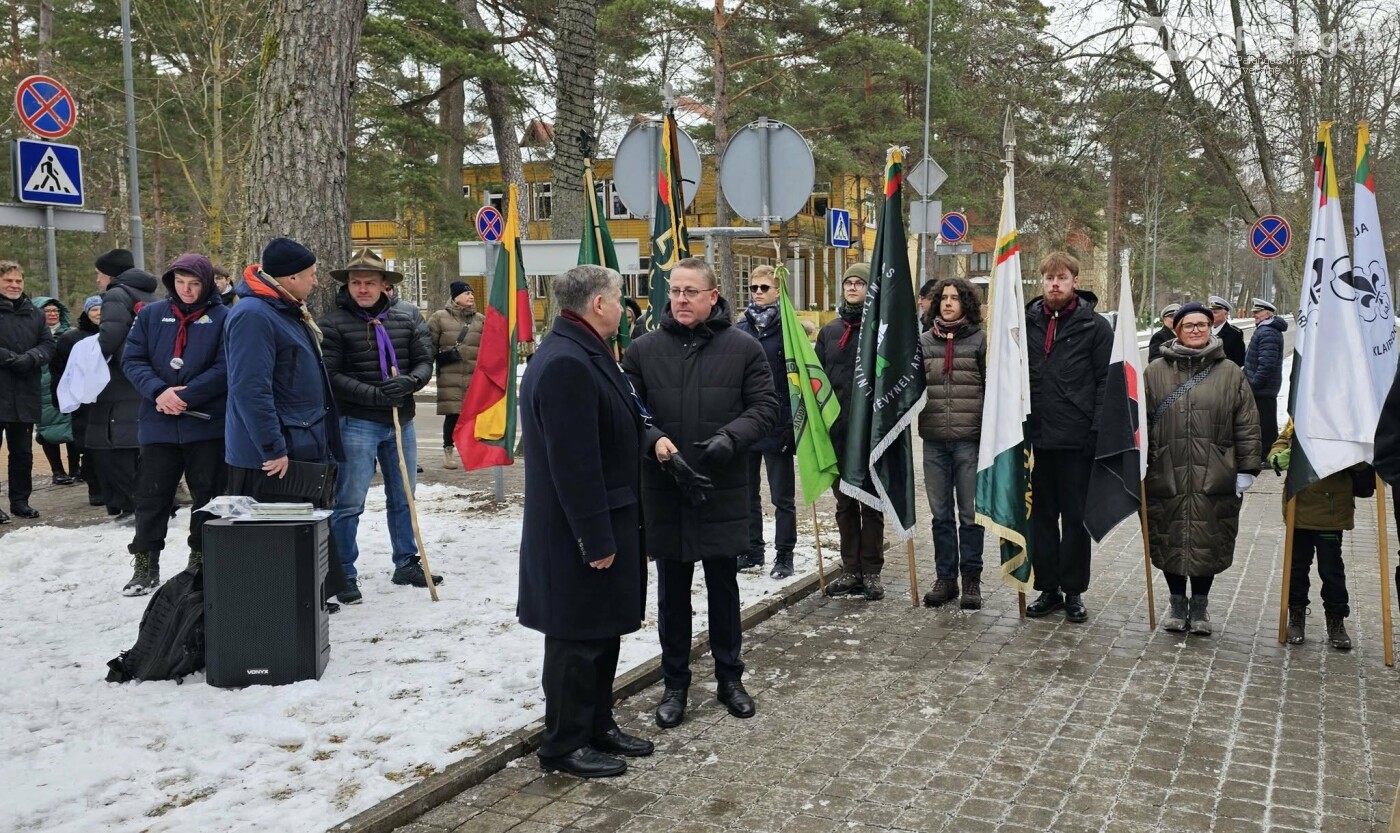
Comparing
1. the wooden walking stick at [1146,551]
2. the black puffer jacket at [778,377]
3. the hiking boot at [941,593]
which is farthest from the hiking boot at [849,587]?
the wooden walking stick at [1146,551]

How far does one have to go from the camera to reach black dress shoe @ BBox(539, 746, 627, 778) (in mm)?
4312

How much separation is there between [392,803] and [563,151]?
24.1ft

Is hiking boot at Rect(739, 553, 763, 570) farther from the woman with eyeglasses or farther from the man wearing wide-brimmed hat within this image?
the woman with eyeglasses

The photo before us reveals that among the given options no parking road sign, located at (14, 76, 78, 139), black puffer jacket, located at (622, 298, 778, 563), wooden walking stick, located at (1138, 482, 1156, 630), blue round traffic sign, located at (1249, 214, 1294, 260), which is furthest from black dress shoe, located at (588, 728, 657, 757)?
blue round traffic sign, located at (1249, 214, 1294, 260)

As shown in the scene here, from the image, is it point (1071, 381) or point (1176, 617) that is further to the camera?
point (1071, 381)

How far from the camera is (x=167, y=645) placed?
511cm

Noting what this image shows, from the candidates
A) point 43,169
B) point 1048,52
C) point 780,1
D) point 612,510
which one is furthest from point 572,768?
point 780,1

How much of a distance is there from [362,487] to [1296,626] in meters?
5.40

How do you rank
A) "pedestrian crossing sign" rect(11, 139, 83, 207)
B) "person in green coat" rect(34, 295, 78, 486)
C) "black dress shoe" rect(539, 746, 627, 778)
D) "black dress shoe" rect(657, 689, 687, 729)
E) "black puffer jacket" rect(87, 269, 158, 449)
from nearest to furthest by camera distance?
"black dress shoe" rect(539, 746, 627, 778) < "black dress shoe" rect(657, 689, 687, 729) < "black puffer jacket" rect(87, 269, 158, 449) < "pedestrian crossing sign" rect(11, 139, 83, 207) < "person in green coat" rect(34, 295, 78, 486)

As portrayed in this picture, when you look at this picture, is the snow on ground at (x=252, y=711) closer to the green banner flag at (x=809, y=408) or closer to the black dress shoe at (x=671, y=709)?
the black dress shoe at (x=671, y=709)

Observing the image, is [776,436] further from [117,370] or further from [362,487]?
[117,370]

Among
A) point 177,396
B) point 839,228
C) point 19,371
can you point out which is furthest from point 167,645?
point 839,228

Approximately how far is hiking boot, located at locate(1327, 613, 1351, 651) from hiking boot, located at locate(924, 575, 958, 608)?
6.69 feet

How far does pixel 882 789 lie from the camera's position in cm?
418
